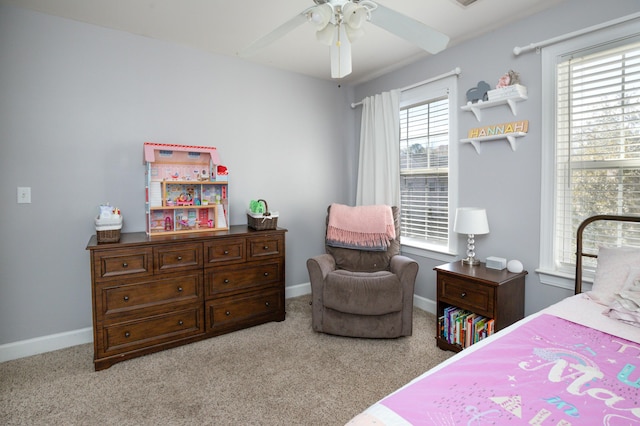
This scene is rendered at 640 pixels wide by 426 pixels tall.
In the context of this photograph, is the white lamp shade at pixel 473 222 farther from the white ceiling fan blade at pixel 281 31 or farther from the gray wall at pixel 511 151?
the white ceiling fan blade at pixel 281 31

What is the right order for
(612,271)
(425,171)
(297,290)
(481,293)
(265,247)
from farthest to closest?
(297,290) < (425,171) < (265,247) < (481,293) < (612,271)

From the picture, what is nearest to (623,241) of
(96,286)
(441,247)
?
(441,247)

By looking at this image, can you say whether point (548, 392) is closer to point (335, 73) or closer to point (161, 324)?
point (335, 73)

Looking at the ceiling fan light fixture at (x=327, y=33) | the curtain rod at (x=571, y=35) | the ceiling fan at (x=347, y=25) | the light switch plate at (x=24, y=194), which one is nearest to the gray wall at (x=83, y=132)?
the light switch plate at (x=24, y=194)

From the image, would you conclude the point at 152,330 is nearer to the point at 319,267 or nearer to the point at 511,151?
the point at 319,267

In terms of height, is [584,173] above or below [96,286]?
above

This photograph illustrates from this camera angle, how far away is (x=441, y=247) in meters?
3.27

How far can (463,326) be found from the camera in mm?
2441

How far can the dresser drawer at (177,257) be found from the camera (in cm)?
248

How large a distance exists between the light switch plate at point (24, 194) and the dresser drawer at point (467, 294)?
10.2 feet

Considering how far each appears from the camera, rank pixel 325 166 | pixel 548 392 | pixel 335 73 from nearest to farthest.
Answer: pixel 548 392
pixel 335 73
pixel 325 166

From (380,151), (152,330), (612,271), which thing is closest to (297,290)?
(152,330)

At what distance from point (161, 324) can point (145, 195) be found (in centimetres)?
109

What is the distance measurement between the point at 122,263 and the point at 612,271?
3.00 metres
